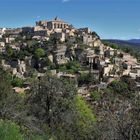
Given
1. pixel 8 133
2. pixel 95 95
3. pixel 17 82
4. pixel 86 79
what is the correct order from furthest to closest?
pixel 86 79, pixel 17 82, pixel 95 95, pixel 8 133

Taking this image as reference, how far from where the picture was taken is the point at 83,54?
65.8 meters

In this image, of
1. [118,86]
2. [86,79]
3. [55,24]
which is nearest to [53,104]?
[118,86]

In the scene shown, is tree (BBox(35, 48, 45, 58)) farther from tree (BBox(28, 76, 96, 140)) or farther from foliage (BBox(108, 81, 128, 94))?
tree (BBox(28, 76, 96, 140))

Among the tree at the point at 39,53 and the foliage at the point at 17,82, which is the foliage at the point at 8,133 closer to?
the foliage at the point at 17,82

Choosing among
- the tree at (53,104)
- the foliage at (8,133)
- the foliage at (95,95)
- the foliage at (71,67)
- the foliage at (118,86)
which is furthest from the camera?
the foliage at (71,67)

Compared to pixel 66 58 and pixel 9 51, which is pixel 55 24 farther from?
pixel 66 58

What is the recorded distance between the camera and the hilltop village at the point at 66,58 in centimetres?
6003

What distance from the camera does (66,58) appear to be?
216ft

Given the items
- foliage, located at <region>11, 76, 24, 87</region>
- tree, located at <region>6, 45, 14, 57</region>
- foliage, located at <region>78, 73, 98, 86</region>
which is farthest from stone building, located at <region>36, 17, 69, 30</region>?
foliage, located at <region>11, 76, 24, 87</region>

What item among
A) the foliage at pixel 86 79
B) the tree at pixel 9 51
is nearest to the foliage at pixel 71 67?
the foliage at pixel 86 79

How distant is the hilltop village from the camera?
60.0 metres

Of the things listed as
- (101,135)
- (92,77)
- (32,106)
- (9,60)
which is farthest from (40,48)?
(101,135)

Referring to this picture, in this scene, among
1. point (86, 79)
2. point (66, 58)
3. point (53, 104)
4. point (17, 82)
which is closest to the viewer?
point (53, 104)

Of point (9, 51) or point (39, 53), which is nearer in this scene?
point (39, 53)
